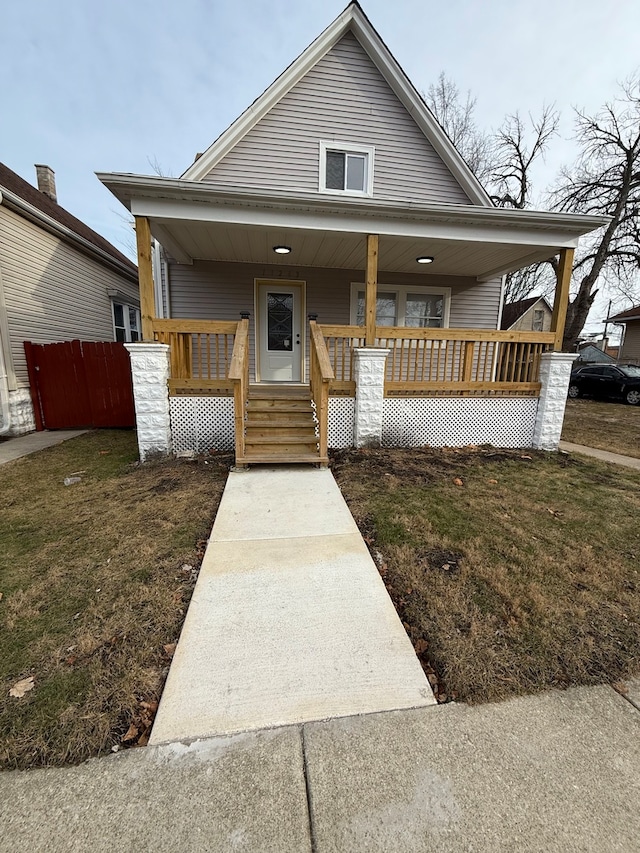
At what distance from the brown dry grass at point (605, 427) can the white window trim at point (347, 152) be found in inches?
252

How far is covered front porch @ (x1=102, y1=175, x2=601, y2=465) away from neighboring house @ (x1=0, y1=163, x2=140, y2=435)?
2.71 meters

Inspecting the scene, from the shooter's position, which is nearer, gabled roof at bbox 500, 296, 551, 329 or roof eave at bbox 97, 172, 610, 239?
roof eave at bbox 97, 172, 610, 239

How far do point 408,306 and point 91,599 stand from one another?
8.06 m

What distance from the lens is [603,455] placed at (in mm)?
6242

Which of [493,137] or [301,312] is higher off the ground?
[493,137]

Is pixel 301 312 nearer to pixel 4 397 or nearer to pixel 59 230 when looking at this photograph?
pixel 59 230

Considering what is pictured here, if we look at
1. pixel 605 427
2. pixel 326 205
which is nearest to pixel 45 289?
pixel 326 205

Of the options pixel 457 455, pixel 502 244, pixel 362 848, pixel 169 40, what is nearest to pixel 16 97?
pixel 169 40

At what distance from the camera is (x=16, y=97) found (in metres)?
10.4

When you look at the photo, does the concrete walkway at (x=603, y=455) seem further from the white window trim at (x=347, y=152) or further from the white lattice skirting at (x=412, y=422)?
the white window trim at (x=347, y=152)

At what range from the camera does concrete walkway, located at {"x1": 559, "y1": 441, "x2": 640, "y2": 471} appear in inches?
227

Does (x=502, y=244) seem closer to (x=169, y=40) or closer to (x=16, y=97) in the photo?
(x=169, y=40)

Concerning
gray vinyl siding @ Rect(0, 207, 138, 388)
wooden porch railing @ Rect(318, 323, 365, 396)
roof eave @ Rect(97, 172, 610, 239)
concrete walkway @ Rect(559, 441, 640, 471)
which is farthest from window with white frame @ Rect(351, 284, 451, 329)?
gray vinyl siding @ Rect(0, 207, 138, 388)

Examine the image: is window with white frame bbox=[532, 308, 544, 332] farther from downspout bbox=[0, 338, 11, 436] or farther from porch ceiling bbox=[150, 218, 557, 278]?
downspout bbox=[0, 338, 11, 436]
